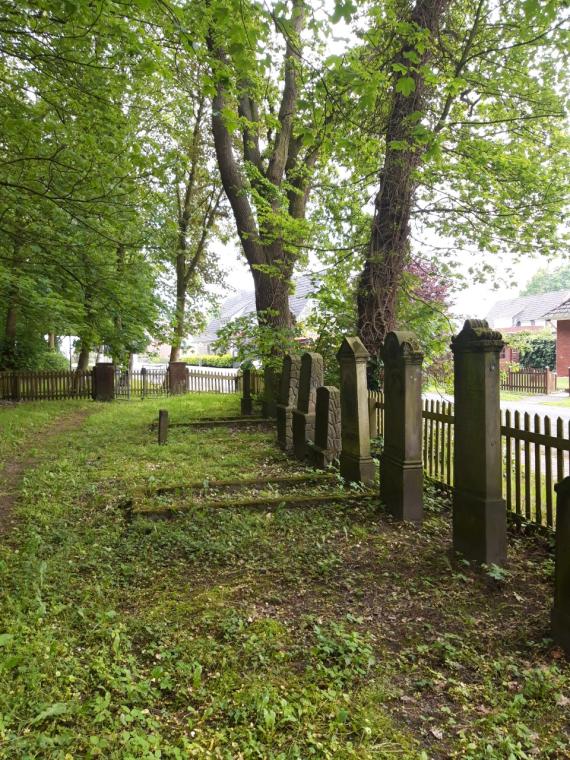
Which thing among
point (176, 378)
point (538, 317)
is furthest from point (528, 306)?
point (176, 378)

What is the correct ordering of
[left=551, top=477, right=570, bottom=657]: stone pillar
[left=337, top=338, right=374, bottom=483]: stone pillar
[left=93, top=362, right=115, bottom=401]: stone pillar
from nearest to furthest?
[left=551, top=477, right=570, bottom=657]: stone pillar
[left=337, top=338, right=374, bottom=483]: stone pillar
[left=93, top=362, right=115, bottom=401]: stone pillar

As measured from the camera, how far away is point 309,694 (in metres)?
2.58

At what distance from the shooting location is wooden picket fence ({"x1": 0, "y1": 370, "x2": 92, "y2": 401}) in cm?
1788

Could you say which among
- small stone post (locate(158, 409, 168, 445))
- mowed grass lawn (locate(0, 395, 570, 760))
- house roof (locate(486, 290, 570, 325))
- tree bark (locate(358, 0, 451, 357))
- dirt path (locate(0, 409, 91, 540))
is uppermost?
house roof (locate(486, 290, 570, 325))

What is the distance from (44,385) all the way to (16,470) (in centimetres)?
1202

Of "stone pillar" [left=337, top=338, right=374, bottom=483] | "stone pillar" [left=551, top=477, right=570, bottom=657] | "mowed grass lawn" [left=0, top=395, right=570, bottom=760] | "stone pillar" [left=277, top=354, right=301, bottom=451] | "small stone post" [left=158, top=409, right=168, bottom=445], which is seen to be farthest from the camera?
"small stone post" [left=158, top=409, right=168, bottom=445]

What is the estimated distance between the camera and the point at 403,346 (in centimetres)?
552

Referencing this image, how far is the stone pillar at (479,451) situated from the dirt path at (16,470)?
443cm

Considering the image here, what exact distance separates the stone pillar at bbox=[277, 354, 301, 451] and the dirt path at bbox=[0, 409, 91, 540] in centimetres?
423

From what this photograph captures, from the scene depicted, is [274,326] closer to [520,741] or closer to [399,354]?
[399,354]

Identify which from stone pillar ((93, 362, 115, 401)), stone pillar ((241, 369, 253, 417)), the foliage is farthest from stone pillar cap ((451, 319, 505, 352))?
the foliage

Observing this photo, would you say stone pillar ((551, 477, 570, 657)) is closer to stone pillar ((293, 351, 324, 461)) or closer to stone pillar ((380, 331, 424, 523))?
stone pillar ((380, 331, 424, 523))

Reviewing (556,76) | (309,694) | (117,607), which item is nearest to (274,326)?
(556,76)

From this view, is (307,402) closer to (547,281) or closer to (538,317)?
(538,317)
